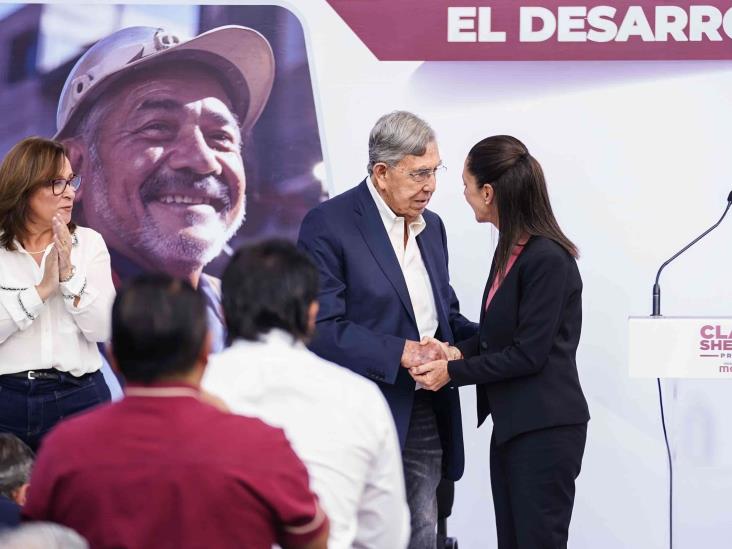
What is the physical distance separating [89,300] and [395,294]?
2.86ft

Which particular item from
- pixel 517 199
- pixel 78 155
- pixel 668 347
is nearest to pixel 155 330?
pixel 517 199

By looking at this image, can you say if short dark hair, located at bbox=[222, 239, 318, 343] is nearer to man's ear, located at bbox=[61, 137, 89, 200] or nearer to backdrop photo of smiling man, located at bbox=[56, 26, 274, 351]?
backdrop photo of smiling man, located at bbox=[56, 26, 274, 351]

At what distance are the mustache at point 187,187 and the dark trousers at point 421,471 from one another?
4.43ft

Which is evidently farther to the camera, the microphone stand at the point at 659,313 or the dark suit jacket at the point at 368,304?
the microphone stand at the point at 659,313

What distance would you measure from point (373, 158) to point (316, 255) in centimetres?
34

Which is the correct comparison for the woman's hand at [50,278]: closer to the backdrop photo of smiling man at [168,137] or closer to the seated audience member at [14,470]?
the seated audience member at [14,470]

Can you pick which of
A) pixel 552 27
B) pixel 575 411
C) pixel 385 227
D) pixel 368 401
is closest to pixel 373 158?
pixel 385 227

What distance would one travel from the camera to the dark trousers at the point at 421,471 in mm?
3273

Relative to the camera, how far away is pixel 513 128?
13.8 ft

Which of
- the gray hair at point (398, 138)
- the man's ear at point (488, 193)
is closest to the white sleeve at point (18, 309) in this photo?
the gray hair at point (398, 138)

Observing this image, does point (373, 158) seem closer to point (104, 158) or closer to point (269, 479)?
point (104, 158)

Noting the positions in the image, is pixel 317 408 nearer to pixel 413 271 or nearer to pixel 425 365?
pixel 425 365

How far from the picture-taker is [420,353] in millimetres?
3191

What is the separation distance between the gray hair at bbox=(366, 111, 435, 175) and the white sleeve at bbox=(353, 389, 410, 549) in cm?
141
